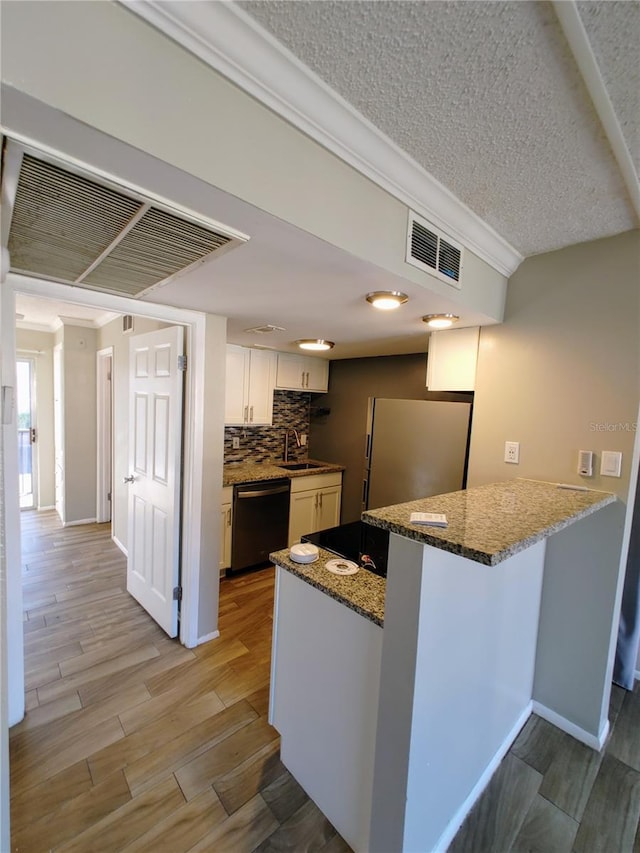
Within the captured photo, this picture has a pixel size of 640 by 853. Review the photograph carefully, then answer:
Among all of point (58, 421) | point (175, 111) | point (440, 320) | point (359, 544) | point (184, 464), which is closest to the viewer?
point (175, 111)

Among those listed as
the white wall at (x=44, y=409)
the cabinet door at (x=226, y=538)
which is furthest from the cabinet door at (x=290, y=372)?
the white wall at (x=44, y=409)

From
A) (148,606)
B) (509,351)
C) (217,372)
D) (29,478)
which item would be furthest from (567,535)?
(29,478)

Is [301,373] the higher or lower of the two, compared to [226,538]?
higher

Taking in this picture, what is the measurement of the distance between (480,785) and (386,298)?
2.10m

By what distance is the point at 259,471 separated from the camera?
354cm

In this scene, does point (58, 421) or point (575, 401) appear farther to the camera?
point (58, 421)

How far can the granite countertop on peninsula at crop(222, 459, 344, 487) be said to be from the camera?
3172 mm

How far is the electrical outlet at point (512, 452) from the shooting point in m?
1.99

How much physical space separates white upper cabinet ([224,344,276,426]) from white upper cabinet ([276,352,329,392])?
0.41ft

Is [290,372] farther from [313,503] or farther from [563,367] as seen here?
[563,367]

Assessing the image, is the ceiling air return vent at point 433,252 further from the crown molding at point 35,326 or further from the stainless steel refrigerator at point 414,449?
the crown molding at point 35,326

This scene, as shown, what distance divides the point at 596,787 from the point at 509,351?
203 cm

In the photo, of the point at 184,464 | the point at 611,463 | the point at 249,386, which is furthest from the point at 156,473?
the point at 611,463

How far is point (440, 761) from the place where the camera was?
1.22 meters
